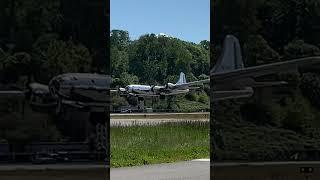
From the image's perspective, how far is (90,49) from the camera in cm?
637

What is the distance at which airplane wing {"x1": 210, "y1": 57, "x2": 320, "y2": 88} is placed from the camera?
658 centimetres

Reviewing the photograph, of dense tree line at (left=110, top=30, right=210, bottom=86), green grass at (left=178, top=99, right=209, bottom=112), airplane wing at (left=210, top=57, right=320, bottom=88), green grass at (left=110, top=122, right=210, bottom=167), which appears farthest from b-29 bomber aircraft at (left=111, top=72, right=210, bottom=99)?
airplane wing at (left=210, top=57, right=320, bottom=88)

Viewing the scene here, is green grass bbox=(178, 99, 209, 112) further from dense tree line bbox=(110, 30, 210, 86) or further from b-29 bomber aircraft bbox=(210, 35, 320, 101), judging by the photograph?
b-29 bomber aircraft bbox=(210, 35, 320, 101)

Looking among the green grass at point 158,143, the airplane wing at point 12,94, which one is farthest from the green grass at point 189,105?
the airplane wing at point 12,94

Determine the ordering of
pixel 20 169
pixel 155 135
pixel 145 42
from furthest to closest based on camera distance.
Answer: pixel 145 42, pixel 155 135, pixel 20 169

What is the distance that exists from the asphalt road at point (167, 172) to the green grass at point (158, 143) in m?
0.68

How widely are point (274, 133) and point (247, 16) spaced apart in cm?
140

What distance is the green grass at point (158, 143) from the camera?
563 inches

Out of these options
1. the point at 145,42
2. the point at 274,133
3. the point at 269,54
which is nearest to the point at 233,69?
the point at 269,54

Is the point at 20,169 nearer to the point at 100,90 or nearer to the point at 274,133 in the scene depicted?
the point at 100,90

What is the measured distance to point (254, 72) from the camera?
665cm

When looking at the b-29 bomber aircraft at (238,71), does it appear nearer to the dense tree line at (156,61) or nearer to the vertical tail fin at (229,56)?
the vertical tail fin at (229,56)

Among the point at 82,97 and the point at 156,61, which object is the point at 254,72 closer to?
the point at 82,97

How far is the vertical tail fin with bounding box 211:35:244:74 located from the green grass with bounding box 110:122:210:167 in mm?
6826
